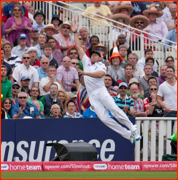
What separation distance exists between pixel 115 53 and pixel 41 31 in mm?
2738

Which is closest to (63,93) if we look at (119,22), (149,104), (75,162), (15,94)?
(15,94)

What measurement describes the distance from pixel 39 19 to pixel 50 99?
458 centimetres

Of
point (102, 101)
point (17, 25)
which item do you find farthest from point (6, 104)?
point (17, 25)

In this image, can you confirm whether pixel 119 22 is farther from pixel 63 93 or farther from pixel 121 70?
pixel 63 93

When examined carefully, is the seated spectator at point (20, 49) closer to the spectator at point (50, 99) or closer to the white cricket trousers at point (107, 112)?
the spectator at point (50, 99)

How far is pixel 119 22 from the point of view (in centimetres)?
1845

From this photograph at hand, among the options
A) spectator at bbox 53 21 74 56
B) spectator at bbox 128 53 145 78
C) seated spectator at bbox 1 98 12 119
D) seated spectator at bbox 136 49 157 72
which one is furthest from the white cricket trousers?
spectator at bbox 53 21 74 56

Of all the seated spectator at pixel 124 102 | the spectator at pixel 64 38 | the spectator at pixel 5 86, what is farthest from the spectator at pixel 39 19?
the seated spectator at pixel 124 102

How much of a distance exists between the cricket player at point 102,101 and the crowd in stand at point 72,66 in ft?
1.22

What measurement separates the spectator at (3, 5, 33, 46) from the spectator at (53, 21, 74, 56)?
0.93 metres

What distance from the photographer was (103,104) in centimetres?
1226

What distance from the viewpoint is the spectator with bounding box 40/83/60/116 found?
1359 centimetres

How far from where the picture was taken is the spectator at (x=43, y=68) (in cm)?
1515

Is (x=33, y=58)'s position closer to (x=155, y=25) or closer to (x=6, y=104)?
(x=6, y=104)
